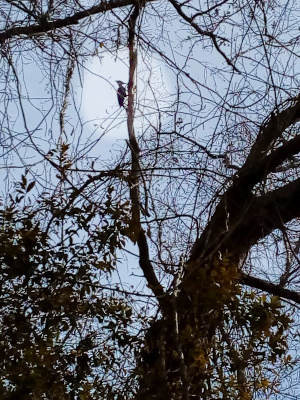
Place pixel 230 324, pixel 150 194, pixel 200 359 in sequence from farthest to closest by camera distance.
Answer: pixel 150 194
pixel 230 324
pixel 200 359

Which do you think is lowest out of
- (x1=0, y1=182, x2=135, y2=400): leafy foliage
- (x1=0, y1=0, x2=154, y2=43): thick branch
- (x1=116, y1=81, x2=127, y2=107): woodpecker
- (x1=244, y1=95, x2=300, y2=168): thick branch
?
(x1=0, y1=182, x2=135, y2=400): leafy foliage

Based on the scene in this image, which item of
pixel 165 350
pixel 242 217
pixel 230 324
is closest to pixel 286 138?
pixel 242 217

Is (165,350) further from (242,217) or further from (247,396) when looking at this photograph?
(242,217)

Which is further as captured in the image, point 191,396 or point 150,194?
point 150,194

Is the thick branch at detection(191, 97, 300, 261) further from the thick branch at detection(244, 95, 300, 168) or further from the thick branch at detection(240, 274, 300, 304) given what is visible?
the thick branch at detection(240, 274, 300, 304)

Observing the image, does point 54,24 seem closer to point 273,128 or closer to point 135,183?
point 135,183

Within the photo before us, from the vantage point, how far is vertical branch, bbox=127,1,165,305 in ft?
8.59

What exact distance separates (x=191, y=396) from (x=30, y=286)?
600 millimetres

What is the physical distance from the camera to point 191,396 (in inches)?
93.8

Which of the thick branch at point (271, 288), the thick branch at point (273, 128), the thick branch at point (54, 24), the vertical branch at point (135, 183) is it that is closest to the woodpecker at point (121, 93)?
the vertical branch at point (135, 183)

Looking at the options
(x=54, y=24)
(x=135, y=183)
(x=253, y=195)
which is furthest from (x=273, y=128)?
(x=54, y=24)

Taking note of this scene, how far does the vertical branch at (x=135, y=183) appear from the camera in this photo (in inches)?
103

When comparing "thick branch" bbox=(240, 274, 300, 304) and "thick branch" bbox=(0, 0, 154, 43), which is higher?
"thick branch" bbox=(0, 0, 154, 43)

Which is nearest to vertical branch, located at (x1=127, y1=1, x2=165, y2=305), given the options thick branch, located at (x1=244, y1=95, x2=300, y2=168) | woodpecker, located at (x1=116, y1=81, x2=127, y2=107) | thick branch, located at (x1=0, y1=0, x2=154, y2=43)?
woodpecker, located at (x1=116, y1=81, x2=127, y2=107)
